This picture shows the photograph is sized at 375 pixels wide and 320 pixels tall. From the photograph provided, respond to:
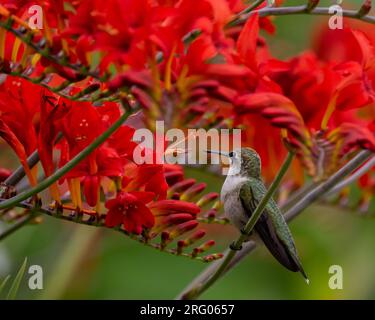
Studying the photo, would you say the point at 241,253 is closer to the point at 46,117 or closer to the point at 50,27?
the point at 46,117

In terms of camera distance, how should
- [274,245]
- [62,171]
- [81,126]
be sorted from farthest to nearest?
1. [274,245]
2. [81,126]
3. [62,171]

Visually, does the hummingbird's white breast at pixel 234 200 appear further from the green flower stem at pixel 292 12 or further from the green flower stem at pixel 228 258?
the green flower stem at pixel 292 12

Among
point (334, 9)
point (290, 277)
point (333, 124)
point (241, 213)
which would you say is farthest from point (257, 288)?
point (334, 9)

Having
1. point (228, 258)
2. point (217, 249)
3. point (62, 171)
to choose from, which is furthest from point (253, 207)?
point (217, 249)

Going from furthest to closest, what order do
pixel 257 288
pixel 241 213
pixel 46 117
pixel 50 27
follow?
pixel 257 288 → pixel 241 213 → pixel 46 117 → pixel 50 27

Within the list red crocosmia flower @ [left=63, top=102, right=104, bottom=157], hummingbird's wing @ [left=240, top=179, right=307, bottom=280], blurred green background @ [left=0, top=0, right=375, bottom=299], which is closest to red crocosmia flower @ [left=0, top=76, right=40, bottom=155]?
red crocosmia flower @ [left=63, top=102, right=104, bottom=157]

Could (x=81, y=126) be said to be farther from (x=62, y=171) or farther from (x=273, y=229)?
(x=273, y=229)
